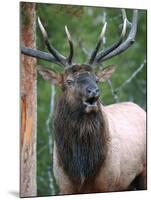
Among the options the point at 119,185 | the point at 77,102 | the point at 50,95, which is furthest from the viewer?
the point at 50,95

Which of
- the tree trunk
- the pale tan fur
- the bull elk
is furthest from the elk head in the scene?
the pale tan fur

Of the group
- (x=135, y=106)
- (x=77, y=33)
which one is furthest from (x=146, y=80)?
(x=77, y=33)

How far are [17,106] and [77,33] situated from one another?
0.90m

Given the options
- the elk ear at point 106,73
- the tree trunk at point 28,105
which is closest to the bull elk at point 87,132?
the elk ear at point 106,73

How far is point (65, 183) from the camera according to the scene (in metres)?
6.53

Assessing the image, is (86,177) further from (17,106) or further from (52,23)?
(52,23)

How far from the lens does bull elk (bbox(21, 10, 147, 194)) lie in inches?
250

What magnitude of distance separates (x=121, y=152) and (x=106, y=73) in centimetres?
65

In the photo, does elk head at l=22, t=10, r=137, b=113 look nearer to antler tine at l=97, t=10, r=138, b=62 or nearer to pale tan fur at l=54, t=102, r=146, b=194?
antler tine at l=97, t=10, r=138, b=62

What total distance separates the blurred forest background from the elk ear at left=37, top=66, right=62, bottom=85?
98 millimetres

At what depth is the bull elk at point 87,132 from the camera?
20.8 ft

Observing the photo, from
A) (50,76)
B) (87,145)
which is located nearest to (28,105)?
(50,76)

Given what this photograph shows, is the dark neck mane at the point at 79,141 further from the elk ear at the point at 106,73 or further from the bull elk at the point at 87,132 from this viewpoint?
the elk ear at the point at 106,73

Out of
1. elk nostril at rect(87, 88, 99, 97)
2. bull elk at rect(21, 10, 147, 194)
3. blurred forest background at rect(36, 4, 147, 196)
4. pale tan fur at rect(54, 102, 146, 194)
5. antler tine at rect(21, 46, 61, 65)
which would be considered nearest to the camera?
elk nostril at rect(87, 88, 99, 97)
